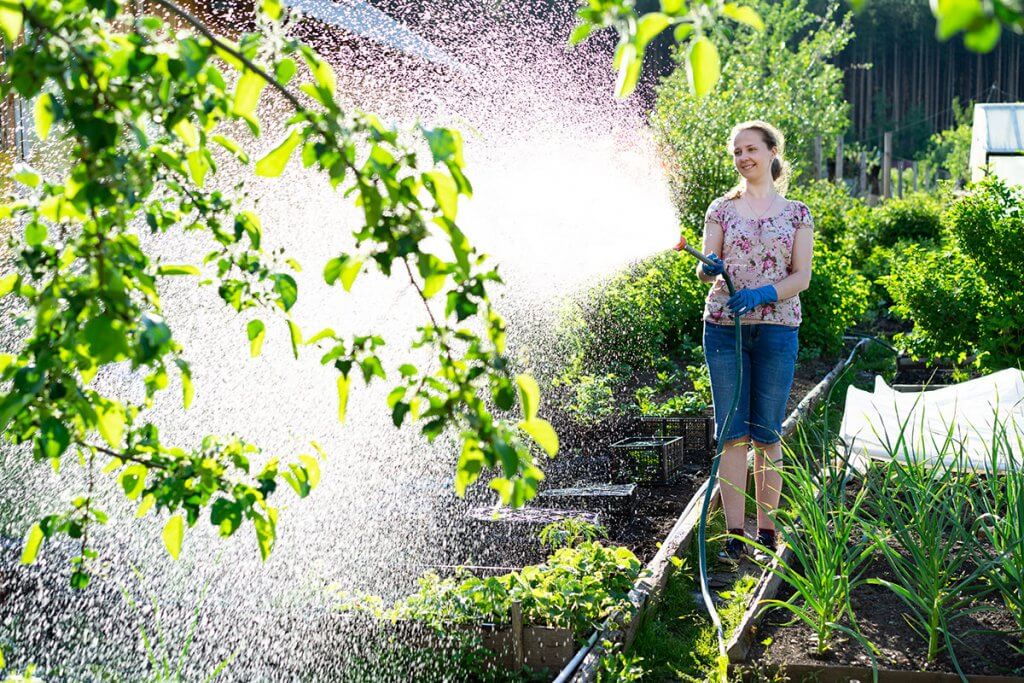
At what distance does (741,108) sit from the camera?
14859mm

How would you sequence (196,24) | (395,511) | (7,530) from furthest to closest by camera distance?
1. (395,511)
2. (7,530)
3. (196,24)

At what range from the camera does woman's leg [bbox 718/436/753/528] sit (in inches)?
160

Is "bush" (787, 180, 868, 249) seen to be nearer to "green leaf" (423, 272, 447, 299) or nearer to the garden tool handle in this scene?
the garden tool handle

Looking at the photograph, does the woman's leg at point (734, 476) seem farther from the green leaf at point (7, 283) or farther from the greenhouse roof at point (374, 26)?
the greenhouse roof at point (374, 26)

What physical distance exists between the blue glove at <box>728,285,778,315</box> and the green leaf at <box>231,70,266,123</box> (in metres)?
2.84

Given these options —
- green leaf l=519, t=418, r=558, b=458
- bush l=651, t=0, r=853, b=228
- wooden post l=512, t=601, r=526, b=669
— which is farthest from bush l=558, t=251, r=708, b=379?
green leaf l=519, t=418, r=558, b=458

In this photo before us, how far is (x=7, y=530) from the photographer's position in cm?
385

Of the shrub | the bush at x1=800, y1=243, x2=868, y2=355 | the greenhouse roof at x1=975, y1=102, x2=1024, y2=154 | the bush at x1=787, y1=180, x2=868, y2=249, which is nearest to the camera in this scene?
the shrub

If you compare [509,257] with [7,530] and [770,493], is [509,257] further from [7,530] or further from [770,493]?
[7,530]

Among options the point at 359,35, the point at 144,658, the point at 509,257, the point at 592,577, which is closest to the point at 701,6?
the point at 592,577

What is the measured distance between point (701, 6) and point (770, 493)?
129 inches

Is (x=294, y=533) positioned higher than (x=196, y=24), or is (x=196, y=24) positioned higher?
(x=196, y=24)

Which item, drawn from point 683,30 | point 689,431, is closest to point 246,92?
point 683,30

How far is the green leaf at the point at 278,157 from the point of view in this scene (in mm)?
1185
